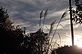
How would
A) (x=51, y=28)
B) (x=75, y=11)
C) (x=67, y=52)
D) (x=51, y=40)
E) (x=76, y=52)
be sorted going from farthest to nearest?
A: (x=75, y=11) < (x=67, y=52) < (x=76, y=52) < (x=51, y=40) < (x=51, y=28)

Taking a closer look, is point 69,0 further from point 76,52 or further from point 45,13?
point 45,13

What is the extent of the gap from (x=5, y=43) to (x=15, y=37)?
10.5 ft

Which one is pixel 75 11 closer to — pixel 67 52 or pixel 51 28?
pixel 67 52

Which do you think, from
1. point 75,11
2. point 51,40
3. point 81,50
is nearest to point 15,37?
point 75,11

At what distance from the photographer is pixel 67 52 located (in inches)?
1109

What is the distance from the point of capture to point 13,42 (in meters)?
36.6

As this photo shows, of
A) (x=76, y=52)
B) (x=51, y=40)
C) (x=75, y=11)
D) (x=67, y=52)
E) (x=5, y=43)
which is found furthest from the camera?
(x=5, y=43)

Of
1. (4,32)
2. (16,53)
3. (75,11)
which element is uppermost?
(75,11)

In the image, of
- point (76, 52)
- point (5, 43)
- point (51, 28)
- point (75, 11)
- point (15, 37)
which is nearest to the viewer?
point (51, 28)

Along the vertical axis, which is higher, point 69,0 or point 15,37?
point 69,0

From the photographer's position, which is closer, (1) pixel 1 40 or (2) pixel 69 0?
(2) pixel 69 0

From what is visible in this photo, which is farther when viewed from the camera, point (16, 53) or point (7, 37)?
point (7, 37)

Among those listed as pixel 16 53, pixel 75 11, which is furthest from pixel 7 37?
pixel 75 11

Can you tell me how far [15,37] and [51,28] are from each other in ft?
85.2
